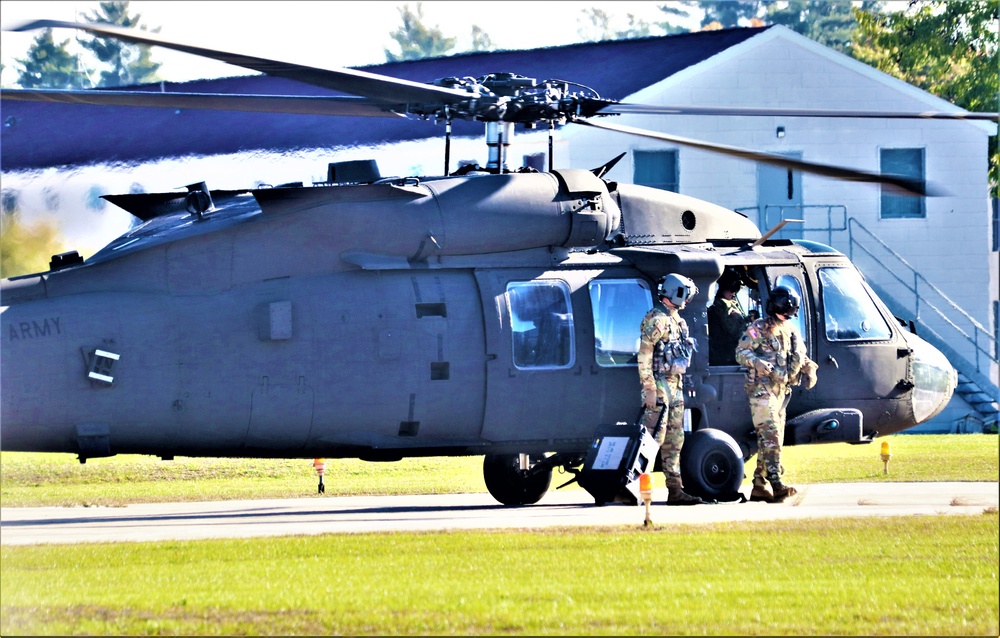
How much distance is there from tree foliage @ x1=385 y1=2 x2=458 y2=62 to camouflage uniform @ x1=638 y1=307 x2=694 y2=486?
4730 millimetres

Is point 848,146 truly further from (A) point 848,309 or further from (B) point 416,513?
(B) point 416,513

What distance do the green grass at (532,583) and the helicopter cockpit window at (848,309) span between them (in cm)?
402

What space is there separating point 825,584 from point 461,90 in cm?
650

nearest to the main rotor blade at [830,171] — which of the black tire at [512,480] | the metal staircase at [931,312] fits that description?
the black tire at [512,480]

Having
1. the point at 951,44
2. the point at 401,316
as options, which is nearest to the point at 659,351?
the point at 401,316

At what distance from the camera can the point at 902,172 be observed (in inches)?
1388

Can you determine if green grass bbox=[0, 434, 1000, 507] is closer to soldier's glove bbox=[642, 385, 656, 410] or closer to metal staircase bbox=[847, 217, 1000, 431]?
soldier's glove bbox=[642, 385, 656, 410]

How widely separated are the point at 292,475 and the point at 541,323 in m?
9.35

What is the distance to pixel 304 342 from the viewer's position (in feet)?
51.0

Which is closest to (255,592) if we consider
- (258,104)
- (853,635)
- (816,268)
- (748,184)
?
(853,635)

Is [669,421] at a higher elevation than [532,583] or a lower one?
higher

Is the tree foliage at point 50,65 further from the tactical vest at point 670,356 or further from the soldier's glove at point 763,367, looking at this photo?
the soldier's glove at point 763,367

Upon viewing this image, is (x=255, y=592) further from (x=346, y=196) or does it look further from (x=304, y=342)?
(x=346, y=196)

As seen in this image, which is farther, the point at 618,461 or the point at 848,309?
the point at 848,309
